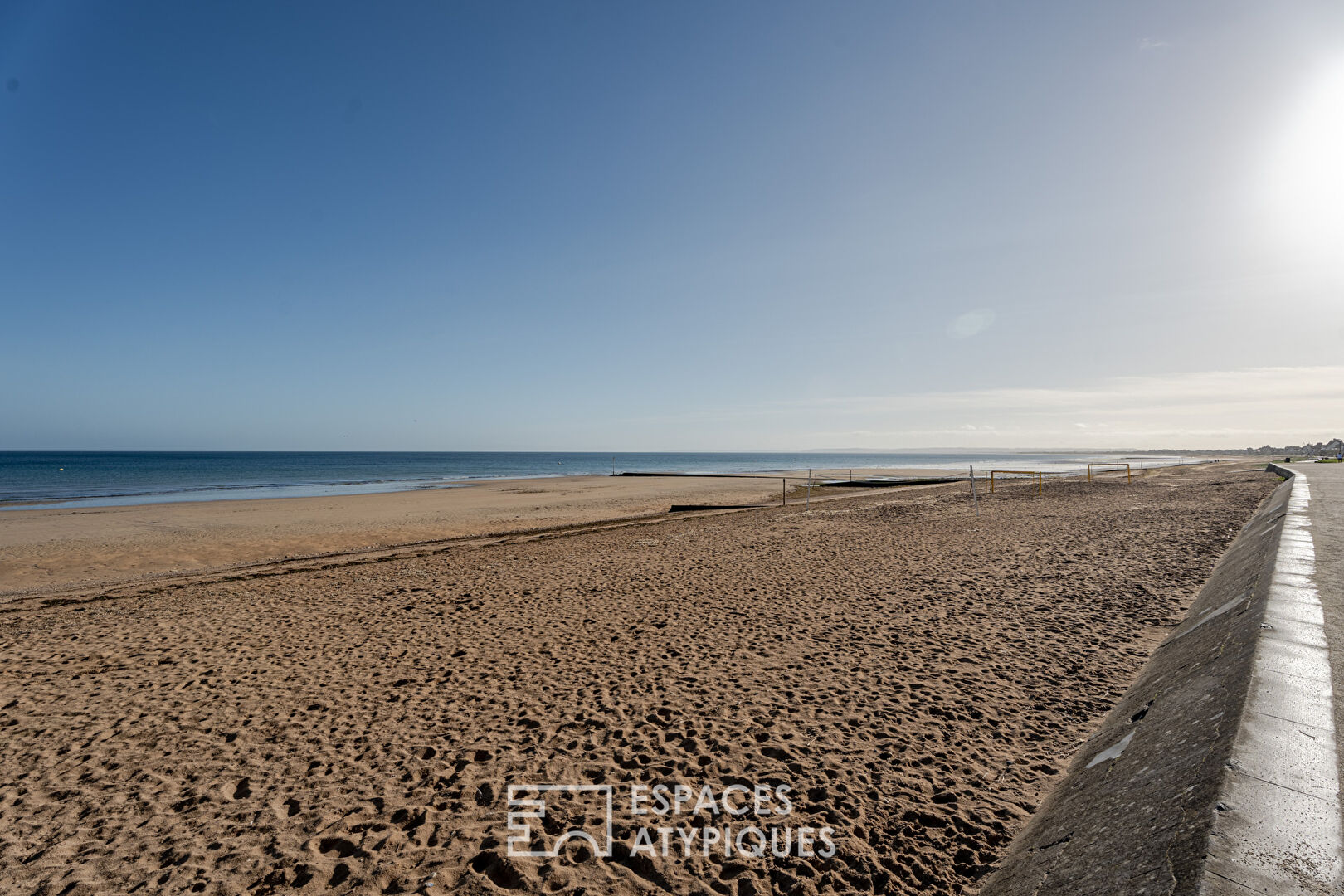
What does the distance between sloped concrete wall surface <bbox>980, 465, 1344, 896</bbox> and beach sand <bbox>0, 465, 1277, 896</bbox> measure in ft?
1.74

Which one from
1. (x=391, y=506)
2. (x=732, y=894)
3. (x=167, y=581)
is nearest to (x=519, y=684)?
(x=732, y=894)

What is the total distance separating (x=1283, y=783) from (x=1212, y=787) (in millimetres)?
275

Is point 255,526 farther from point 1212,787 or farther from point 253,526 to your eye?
point 1212,787

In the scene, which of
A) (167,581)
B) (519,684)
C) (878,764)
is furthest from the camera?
(167,581)

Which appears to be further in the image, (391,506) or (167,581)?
(391,506)

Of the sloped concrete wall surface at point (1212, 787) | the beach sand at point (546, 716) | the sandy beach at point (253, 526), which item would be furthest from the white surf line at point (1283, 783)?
the sandy beach at point (253, 526)

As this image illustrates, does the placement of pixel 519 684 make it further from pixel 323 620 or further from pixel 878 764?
pixel 323 620

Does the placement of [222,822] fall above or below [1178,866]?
below

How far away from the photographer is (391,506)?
31.1 metres

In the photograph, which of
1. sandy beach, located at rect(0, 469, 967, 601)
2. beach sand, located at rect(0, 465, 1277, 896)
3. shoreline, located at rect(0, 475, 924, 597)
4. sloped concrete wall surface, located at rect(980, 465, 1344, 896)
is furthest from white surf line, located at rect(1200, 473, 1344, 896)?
sandy beach, located at rect(0, 469, 967, 601)

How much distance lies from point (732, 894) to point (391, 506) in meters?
31.8

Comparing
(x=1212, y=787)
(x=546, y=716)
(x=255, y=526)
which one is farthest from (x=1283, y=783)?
(x=255, y=526)

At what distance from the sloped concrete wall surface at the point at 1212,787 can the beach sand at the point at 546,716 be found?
530 mm

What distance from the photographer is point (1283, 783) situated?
2516 millimetres
